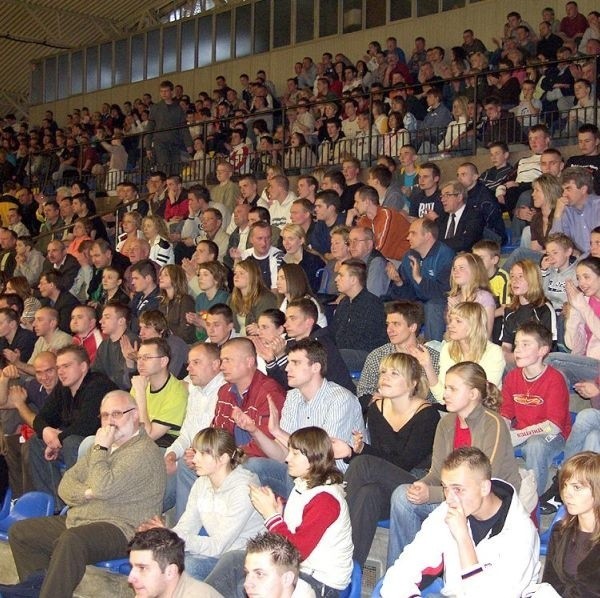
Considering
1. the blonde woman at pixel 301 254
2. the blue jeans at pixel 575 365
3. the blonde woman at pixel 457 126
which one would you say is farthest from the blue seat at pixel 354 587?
the blonde woman at pixel 457 126

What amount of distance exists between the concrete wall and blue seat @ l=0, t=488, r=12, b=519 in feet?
34.8

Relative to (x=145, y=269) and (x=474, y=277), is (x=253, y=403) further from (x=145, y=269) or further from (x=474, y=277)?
(x=145, y=269)

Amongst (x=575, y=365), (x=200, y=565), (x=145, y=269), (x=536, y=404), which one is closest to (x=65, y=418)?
(x=145, y=269)

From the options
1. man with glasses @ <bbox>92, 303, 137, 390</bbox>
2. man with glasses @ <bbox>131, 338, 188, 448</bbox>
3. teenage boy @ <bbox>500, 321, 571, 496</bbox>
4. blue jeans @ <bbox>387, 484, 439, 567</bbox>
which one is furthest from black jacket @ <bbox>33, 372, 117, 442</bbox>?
teenage boy @ <bbox>500, 321, 571, 496</bbox>

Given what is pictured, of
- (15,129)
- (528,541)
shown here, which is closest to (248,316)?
(528,541)

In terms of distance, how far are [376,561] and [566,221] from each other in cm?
360

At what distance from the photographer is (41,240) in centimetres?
1359

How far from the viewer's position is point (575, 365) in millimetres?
6270

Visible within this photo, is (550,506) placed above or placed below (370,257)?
below

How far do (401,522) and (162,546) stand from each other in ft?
4.05

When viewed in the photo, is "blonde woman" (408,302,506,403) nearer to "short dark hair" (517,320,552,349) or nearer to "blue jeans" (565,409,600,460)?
"short dark hair" (517,320,552,349)

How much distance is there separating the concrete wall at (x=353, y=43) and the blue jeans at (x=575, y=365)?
921 centimetres

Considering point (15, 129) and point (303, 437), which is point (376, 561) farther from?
point (15, 129)

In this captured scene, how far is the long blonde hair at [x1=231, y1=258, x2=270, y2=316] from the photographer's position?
Result: 8.12m
